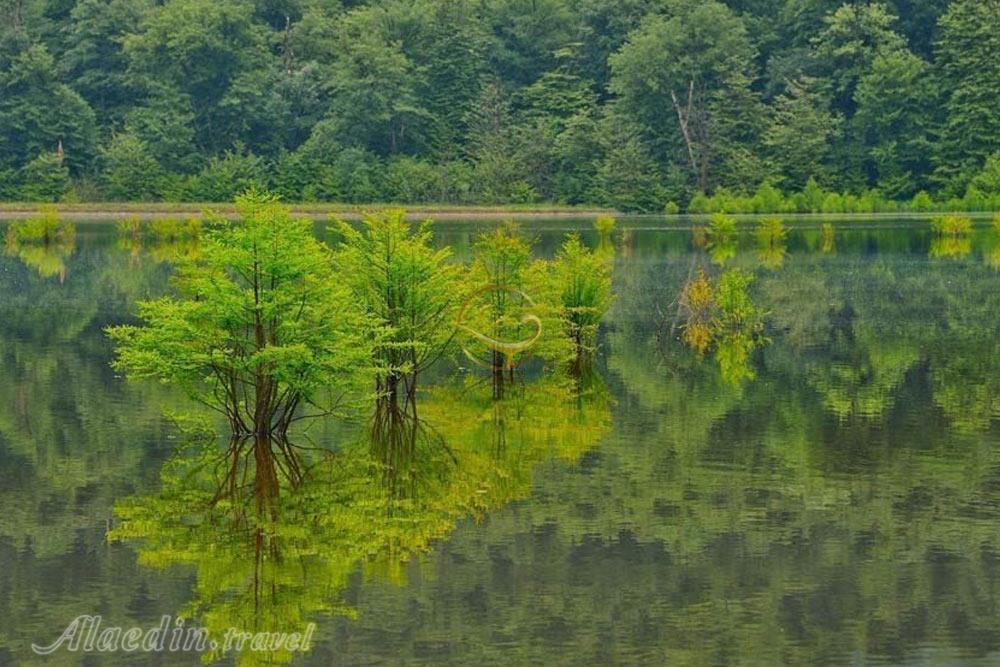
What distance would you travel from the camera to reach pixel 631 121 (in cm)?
8431

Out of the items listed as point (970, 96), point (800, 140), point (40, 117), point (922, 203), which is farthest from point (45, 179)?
point (970, 96)

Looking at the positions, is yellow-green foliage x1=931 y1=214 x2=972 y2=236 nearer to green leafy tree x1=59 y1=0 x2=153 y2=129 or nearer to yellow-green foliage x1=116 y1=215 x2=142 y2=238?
yellow-green foliage x1=116 y1=215 x2=142 y2=238

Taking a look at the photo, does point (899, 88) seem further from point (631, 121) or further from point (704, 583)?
point (704, 583)

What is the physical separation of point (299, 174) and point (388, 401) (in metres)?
65.8

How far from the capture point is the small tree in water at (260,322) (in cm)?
1380

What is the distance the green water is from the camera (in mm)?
9211

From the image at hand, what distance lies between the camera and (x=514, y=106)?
91062mm

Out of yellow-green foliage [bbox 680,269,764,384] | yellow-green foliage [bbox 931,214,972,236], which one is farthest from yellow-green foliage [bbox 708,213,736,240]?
yellow-green foliage [bbox 680,269,764,384]

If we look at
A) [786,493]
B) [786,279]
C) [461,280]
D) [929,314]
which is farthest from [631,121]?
[786,493]

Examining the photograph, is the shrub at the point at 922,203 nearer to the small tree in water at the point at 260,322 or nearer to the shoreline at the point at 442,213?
the shoreline at the point at 442,213

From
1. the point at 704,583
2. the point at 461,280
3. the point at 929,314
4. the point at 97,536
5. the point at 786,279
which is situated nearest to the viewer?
the point at 704,583

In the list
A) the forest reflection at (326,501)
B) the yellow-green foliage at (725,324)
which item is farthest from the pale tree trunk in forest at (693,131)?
the forest reflection at (326,501)

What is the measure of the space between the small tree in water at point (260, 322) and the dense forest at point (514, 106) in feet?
208

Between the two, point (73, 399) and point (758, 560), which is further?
point (73, 399)
